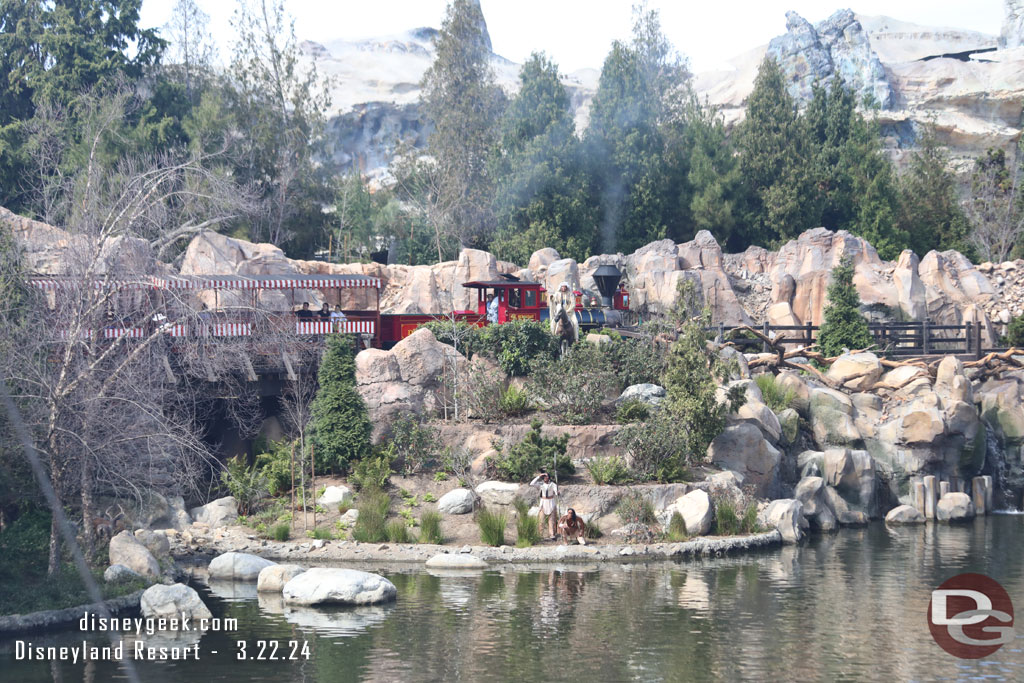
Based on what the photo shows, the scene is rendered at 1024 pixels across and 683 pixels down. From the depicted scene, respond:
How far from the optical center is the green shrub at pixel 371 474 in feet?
89.8

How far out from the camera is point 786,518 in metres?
26.3

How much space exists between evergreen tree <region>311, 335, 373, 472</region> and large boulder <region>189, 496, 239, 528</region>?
2.60m

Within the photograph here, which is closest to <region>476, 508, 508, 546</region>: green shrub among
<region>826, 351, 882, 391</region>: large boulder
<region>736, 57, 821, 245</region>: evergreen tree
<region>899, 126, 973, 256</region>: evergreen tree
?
<region>826, 351, 882, 391</region>: large boulder

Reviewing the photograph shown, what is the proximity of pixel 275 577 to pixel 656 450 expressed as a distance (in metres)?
10.6

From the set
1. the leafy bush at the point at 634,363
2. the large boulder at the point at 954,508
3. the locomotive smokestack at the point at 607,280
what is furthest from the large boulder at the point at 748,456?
the locomotive smokestack at the point at 607,280

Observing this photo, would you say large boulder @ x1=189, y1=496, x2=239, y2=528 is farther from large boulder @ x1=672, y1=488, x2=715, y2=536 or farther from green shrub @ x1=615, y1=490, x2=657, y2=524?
large boulder @ x1=672, y1=488, x2=715, y2=536

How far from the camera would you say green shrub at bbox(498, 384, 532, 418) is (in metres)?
29.6

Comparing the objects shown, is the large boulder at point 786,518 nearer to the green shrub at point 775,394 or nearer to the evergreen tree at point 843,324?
the green shrub at point 775,394

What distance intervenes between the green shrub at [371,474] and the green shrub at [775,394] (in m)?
12.4

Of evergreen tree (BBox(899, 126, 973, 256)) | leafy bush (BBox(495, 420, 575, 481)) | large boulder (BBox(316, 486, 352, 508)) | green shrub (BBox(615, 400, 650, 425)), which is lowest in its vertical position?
large boulder (BBox(316, 486, 352, 508))

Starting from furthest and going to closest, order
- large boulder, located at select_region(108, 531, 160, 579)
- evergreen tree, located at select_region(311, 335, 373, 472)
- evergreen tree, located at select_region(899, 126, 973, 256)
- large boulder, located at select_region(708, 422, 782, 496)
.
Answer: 1. evergreen tree, located at select_region(899, 126, 973, 256)
2. large boulder, located at select_region(708, 422, 782, 496)
3. evergreen tree, located at select_region(311, 335, 373, 472)
4. large boulder, located at select_region(108, 531, 160, 579)

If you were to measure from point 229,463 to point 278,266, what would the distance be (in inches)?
681

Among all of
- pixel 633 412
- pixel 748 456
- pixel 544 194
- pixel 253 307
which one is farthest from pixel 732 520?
pixel 544 194

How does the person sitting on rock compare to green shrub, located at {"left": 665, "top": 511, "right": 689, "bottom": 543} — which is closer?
the person sitting on rock
